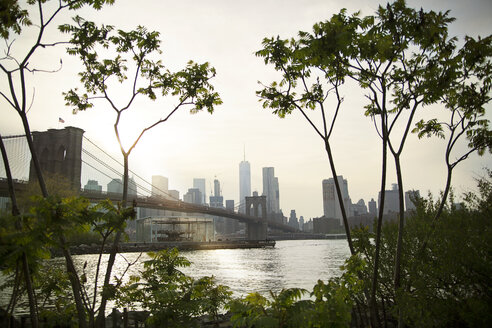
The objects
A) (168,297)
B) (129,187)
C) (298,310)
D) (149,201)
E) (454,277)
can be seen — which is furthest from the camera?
(129,187)

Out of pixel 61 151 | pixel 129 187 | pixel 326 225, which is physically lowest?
pixel 326 225

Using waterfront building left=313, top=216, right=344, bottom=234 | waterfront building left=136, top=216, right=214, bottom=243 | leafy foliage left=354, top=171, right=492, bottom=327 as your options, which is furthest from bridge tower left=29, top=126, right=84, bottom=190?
waterfront building left=313, top=216, right=344, bottom=234

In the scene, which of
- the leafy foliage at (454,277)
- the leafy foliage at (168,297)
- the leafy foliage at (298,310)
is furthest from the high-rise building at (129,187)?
the leafy foliage at (298,310)

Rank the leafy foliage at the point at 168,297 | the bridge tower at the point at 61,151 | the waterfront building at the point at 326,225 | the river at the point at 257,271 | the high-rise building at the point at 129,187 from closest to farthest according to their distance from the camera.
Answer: the leafy foliage at the point at 168,297 → the river at the point at 257,271 → the bridge tower at the point at 61,151 → the high-rise building at the point at 129,187 → the waterfront building at the point at 326,225

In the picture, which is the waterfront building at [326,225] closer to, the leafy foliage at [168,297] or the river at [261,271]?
the river at [261,271]

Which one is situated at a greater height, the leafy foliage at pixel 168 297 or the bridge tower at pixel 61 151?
the bridge tower at pixel 61 151

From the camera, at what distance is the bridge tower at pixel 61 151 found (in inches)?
2621

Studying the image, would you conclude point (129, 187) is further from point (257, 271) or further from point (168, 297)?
point (168, 297)

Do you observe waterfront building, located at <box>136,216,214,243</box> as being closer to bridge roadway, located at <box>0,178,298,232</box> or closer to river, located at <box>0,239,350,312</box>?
bridge roadway, located at <box>0,178,298,232</box>

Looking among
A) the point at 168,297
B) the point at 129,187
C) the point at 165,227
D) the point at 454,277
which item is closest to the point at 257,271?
the point at 454,277

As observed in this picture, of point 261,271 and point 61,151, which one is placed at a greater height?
point 61,151

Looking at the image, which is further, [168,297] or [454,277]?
[454,277]

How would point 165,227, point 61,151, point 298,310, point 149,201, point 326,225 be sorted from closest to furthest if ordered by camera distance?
point 298,310 < point 149,201 < point 61,151 < point 165,227 < point 326,225

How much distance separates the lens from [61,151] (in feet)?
227
